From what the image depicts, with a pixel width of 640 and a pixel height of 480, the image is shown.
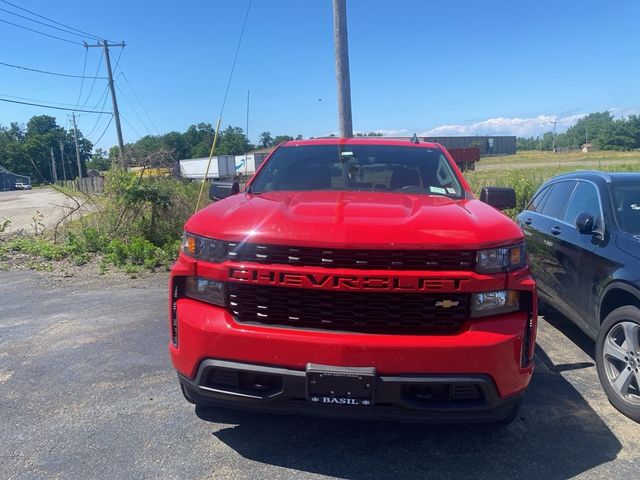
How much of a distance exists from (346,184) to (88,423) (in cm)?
253

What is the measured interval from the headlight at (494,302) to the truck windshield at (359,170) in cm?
128

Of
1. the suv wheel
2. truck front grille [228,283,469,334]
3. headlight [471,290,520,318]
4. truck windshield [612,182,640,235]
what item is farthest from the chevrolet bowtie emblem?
truck windshield [612,182,640,235]

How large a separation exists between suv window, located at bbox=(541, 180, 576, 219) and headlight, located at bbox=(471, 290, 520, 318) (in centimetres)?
288

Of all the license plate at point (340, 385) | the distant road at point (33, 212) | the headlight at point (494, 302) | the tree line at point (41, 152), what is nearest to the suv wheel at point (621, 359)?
the headlight at point (494, 302)

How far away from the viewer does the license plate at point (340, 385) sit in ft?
8.32

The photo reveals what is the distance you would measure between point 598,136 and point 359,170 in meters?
124

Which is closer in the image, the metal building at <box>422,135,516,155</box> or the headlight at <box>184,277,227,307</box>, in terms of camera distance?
the headlight at <box>184,277,227,307</box>

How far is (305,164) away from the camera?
→ 4.37 m

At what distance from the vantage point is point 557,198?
5.45 metres

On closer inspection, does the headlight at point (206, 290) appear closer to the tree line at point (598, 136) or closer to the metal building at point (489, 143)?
the metal building at point (489, 143)

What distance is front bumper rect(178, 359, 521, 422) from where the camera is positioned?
2.56 metres

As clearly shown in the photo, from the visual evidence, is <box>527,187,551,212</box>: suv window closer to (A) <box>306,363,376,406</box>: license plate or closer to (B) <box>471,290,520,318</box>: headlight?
(B) <box>471,290,520,318</box>: headlight

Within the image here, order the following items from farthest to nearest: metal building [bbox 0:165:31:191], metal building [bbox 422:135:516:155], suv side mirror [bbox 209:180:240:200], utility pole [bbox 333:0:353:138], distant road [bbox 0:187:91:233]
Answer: metal building [bbox 422:135:516:155]
metal building [bbox 0:165:31:191]
distant road [bbox 0:187:91:233]
utility pole [bbox 333:0:353:138]
suv side mirror [bbox 209:180:240:200]

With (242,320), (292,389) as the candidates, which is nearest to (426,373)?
(292,389)
